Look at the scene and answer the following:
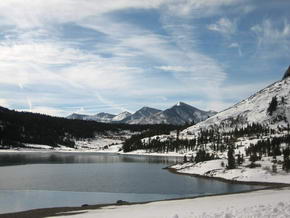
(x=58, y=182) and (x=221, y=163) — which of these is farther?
(x=221, y=163)

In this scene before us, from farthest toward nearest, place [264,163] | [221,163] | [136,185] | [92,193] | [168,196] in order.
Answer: [221,163], [264,163], [136,185], [92,193], [168,196]

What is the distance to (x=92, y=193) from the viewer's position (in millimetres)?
63469

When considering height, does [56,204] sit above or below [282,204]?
below

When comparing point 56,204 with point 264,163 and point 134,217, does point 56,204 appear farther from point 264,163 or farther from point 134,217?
point 264,163

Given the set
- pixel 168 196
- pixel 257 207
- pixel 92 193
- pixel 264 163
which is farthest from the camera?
pixel 264 163

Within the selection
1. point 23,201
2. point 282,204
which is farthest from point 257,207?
point 23,201

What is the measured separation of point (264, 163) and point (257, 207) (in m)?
62.8

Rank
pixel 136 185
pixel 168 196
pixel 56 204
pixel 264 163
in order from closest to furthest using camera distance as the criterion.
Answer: pixel 56 204 → pixel 168 196 → pixel 136 185 → pixel 264 163

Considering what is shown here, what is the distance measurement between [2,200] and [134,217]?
29920 mm

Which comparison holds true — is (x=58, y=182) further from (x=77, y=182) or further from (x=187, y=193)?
(x=187, y=193)

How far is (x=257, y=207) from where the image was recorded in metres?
32.3

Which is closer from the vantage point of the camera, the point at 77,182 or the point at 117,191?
the point at 117,191

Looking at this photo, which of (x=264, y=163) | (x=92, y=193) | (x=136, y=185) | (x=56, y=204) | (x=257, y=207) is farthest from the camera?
(x=264, y=163)

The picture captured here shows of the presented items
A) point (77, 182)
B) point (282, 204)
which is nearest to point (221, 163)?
point (77, 182)
